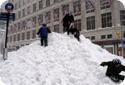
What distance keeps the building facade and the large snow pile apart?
2419 cm

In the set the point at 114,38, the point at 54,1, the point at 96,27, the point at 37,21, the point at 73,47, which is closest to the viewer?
the point at 73,47

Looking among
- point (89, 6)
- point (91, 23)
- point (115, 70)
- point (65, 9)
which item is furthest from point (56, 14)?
point (115, 70)

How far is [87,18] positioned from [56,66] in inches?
1367

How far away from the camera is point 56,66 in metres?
12.0

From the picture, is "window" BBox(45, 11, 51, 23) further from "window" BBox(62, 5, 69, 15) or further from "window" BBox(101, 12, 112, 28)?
"window" BBox(101, 12, 112, 28)

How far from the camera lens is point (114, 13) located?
132ft

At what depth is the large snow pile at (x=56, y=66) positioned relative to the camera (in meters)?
10.7

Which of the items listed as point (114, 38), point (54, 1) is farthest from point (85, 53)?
point (54, 1)

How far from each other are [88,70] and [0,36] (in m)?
4.44

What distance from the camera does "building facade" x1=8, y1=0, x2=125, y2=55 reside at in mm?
39781

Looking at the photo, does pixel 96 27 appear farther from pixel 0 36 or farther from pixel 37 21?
pixel 0 36

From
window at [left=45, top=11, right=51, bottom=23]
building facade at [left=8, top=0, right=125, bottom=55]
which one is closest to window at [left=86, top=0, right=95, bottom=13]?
building facade at [left=8, top=0, right=125, bottom=55]

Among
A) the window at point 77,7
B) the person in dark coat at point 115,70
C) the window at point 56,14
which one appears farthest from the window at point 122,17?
the person in dark coat at point 115,70

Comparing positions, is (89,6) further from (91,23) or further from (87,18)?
(91,23)
